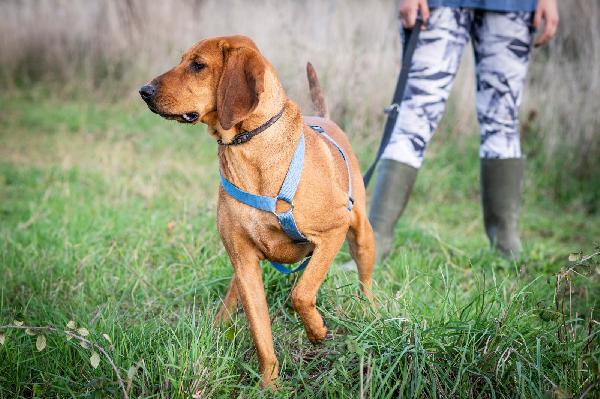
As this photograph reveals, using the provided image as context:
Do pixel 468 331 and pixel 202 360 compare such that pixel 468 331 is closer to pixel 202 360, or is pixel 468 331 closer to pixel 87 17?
pixel 202 360

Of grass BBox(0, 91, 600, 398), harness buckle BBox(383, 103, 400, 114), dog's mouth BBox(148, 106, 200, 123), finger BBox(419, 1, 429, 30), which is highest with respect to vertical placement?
finger BBox(419, 1, 429, 30)

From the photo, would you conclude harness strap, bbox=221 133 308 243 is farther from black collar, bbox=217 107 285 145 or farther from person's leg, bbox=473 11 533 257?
person's leg, bbox=473 11 533 257

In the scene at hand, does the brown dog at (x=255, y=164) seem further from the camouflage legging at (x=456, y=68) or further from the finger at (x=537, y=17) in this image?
the finger at (x=537, y=17)

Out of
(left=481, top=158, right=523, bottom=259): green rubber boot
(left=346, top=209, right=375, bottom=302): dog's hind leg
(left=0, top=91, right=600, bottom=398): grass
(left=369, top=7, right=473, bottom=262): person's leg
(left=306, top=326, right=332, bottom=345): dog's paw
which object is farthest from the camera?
(left=481, top=158, right=523, bottom=259): green rubber boot

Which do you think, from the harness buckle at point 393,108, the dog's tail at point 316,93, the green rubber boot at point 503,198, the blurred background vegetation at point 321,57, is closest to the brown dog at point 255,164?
the dog's tail at point 316,93

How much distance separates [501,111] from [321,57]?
289 centimetres

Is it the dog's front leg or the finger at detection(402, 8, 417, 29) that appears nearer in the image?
the dog's front leg

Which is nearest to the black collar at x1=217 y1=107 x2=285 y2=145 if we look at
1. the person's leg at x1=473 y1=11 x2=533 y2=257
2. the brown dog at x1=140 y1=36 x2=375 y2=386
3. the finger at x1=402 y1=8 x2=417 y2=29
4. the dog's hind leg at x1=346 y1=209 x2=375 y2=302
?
the brown dog at x1=140 y1=36 x2=375 y2=386

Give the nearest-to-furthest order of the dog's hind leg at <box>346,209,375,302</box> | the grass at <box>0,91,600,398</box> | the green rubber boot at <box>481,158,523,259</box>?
the grass at <box>0,91,600,398</box> → the dog's hind leg at <box>346,209,375,302</box> → the green rubber boot at <box>481,158,523,259</box>

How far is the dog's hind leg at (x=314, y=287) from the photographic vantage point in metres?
2.49

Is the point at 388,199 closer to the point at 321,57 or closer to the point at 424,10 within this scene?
the point at 424,10

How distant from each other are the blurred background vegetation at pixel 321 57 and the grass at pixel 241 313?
38 centimetres

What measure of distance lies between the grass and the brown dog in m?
0.21

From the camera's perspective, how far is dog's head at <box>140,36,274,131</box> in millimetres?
2361
